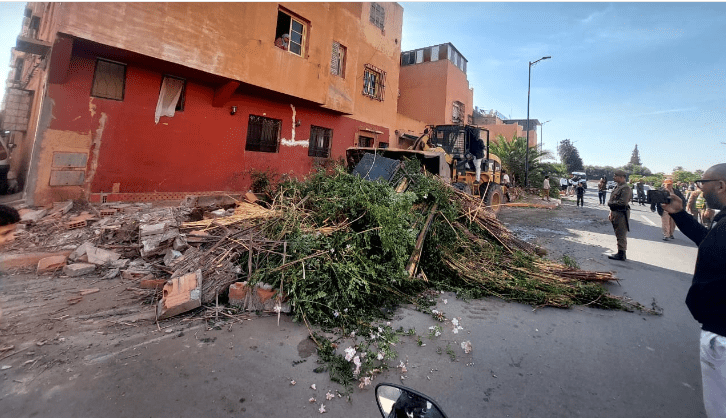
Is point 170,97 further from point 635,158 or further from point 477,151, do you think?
point 635,158

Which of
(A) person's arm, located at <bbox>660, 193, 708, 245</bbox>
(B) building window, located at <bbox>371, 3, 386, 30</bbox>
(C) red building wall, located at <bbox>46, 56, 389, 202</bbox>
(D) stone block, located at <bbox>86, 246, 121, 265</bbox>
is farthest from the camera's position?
(B) building window, located at <bbox>371, 3, 386, 30</bbox>

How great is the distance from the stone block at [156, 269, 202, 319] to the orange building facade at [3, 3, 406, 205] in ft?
19.9

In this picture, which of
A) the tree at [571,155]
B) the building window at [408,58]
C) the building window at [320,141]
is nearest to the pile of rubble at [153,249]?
the building window at [320,141]

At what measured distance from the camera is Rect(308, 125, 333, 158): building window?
1217 centimetres

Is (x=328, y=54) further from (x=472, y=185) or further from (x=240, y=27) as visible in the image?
(x=472, y=185)

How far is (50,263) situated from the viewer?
4.42 metres

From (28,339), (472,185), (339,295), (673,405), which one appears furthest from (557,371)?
(472,185)

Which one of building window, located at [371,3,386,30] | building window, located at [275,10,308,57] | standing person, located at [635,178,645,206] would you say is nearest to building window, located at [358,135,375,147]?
building window, located at [275,10,308,57]

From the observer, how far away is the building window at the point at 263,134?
33.4 ft

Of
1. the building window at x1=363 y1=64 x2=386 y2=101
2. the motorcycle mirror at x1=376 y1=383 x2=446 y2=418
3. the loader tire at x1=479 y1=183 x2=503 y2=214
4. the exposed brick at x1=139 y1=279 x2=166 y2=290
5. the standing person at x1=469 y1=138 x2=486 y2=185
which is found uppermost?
the building window at x1=363 y1=64 x2=386 y2=101

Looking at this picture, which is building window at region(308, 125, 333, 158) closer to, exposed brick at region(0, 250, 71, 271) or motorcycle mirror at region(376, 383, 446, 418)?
exposed brick at region(0, 250, 71, 271)

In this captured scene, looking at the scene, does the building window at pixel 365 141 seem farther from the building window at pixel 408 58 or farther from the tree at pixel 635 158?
the tree at pixel 635 158

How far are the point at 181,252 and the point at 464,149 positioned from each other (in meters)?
8.71

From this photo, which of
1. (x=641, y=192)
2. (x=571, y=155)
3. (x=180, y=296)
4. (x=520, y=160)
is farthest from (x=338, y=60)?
(x=571, y=155)
